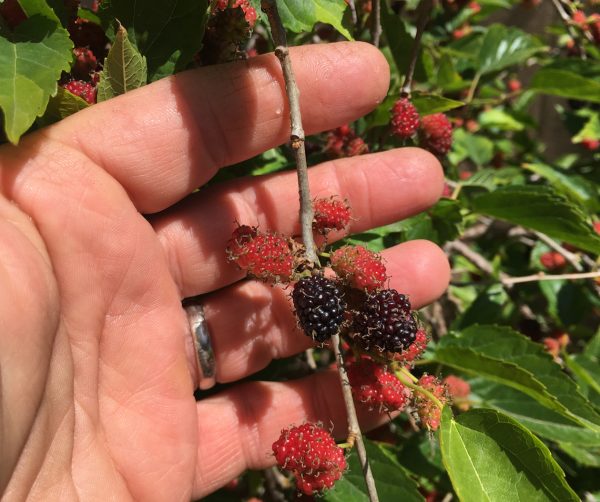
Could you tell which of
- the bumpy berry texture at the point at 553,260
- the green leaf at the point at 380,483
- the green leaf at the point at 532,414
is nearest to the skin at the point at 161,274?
the green leaf at the point at 380,483

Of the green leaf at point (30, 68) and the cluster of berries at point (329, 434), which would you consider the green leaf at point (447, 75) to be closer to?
the cluster of berries at point (329, 434)

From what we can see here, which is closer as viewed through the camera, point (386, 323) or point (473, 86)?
point (386, 323)

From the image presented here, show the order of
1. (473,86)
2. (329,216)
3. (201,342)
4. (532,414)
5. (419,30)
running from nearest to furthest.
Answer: (329,216) → (419,30) → (201,342) → (532,414) → (473,86)

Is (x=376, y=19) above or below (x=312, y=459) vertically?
above

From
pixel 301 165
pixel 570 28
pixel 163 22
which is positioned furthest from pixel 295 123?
pixel 570 28

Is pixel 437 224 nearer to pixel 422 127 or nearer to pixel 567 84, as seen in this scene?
pixel 422 127

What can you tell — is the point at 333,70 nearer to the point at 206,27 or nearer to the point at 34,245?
the point at 206,27

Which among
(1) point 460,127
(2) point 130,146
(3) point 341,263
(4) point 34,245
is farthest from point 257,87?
(1) point 460,127
